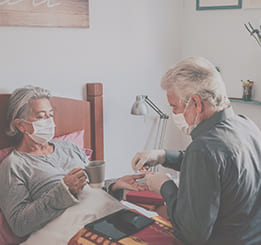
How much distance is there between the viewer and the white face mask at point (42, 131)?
1.66 m

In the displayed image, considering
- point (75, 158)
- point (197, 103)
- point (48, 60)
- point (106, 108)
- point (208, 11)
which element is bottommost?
point (75, 158)

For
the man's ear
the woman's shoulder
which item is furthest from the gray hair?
the man's ear

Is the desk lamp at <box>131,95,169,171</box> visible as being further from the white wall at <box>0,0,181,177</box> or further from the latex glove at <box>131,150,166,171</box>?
the latex glove at <box>131,150,166,171</box>

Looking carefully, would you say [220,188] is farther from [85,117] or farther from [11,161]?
[85,117]

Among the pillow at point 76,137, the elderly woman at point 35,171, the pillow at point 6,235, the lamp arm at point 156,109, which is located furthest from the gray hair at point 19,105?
the lamp arm at point 156,109

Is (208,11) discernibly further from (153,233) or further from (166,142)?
(153,233)

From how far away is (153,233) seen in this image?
1321mm

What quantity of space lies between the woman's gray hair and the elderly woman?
57 cm

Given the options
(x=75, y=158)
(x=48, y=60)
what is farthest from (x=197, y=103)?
(x=48, y=60)

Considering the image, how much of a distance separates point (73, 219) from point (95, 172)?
0.79 feet

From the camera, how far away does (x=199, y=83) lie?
130cm

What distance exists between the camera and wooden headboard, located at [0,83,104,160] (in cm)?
A: 197

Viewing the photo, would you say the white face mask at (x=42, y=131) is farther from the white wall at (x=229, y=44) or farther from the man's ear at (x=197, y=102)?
the white wall at (x=229, y=44)

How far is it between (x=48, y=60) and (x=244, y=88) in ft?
4.41
